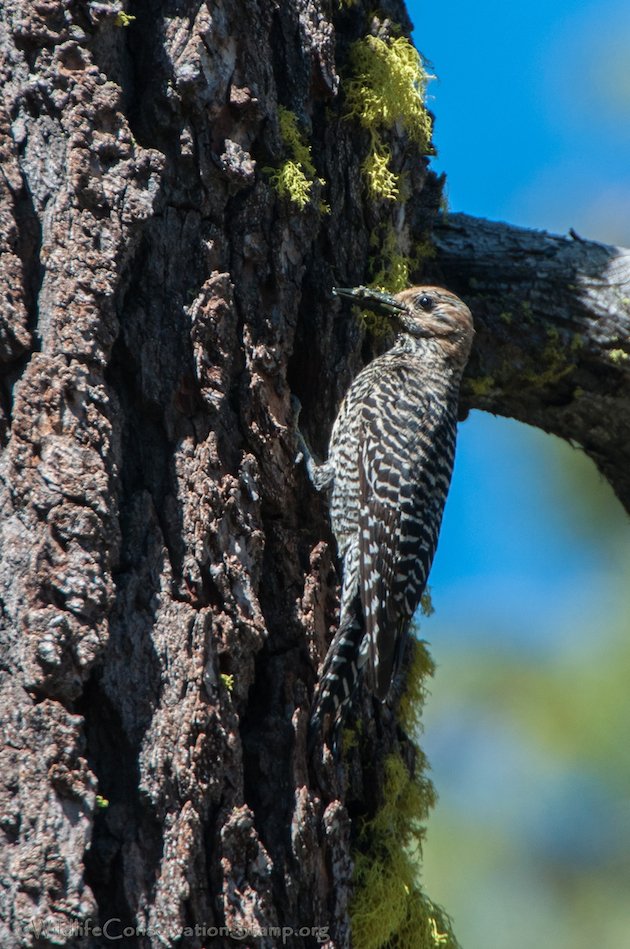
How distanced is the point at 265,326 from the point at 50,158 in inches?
35.5

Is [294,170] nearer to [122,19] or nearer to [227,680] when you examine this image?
[122,19]

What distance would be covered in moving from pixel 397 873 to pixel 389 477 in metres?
1.64

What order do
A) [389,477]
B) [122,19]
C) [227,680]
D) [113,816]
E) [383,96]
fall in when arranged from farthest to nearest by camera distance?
1. [389,477]
2. [383,96]
3. [122,19]
4. [227,680]
5. [113,816]

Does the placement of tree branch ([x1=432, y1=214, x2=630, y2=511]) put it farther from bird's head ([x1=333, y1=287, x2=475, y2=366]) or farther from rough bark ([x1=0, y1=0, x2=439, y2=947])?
rough bark ([x1=0, y1=0, x2=439, y2=947])

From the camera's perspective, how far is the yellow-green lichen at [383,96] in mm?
4359

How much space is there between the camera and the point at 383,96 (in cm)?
436

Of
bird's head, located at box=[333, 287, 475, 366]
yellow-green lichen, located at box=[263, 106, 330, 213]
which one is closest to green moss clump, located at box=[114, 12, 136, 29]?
yellow-green lichen, located at box=[263, 106, 330, 213]

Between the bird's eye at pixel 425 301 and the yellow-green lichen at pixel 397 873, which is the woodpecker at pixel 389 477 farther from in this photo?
the yellow-green lichen at pixel 397 873

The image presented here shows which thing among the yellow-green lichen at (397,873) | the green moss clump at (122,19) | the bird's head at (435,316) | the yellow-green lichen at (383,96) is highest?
the yellow-green lichen at (383,96)

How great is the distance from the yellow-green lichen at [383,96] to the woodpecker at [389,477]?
47 centimetres

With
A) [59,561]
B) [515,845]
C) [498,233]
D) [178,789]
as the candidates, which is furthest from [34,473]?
[515,845]

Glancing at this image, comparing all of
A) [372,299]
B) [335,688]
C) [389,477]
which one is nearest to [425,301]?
[372,299]

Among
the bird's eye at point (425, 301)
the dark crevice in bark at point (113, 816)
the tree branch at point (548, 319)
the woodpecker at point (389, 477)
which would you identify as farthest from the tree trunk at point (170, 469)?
the tree branch at point (548, 319)

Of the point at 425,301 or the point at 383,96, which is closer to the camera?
the point at 383,96
